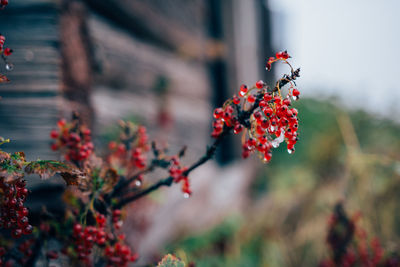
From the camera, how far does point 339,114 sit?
1.84 m

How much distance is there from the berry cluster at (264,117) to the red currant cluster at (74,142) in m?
0.30

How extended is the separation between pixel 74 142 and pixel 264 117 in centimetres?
41

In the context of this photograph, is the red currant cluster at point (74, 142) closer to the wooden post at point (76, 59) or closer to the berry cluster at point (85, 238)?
the berry cluster at point (85, 238)

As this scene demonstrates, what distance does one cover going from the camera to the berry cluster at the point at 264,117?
1.64 feet

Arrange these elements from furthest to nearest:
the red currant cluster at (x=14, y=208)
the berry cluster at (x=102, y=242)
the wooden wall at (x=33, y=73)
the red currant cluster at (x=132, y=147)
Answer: the wooden wall at (x=33, y=73)
the red currant cluster at (x=132, y=147)
the berry cluster at (x=102, y=242)
the red currant cluster at (x=14, y=208)

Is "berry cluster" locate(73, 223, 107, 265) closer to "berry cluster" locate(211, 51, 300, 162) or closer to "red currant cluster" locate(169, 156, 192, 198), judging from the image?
"red currant cluster" locate(169, 156, 192, 198)

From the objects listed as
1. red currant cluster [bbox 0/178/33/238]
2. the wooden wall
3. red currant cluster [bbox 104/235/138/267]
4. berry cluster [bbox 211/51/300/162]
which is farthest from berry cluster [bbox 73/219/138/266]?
the wooden wall

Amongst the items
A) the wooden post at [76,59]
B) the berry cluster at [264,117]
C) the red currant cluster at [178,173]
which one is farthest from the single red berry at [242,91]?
the wooden post at [76,59]

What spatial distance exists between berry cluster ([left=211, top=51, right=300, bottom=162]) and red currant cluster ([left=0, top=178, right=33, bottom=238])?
14.3 inches

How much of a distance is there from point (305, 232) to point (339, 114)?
78 cm

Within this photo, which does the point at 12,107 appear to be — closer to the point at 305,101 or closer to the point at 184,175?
the point at 184,175

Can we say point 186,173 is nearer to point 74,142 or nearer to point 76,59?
point 74,142

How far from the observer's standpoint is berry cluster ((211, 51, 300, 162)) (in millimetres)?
501

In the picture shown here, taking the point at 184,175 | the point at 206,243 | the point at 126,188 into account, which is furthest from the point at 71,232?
the point at 206,243
